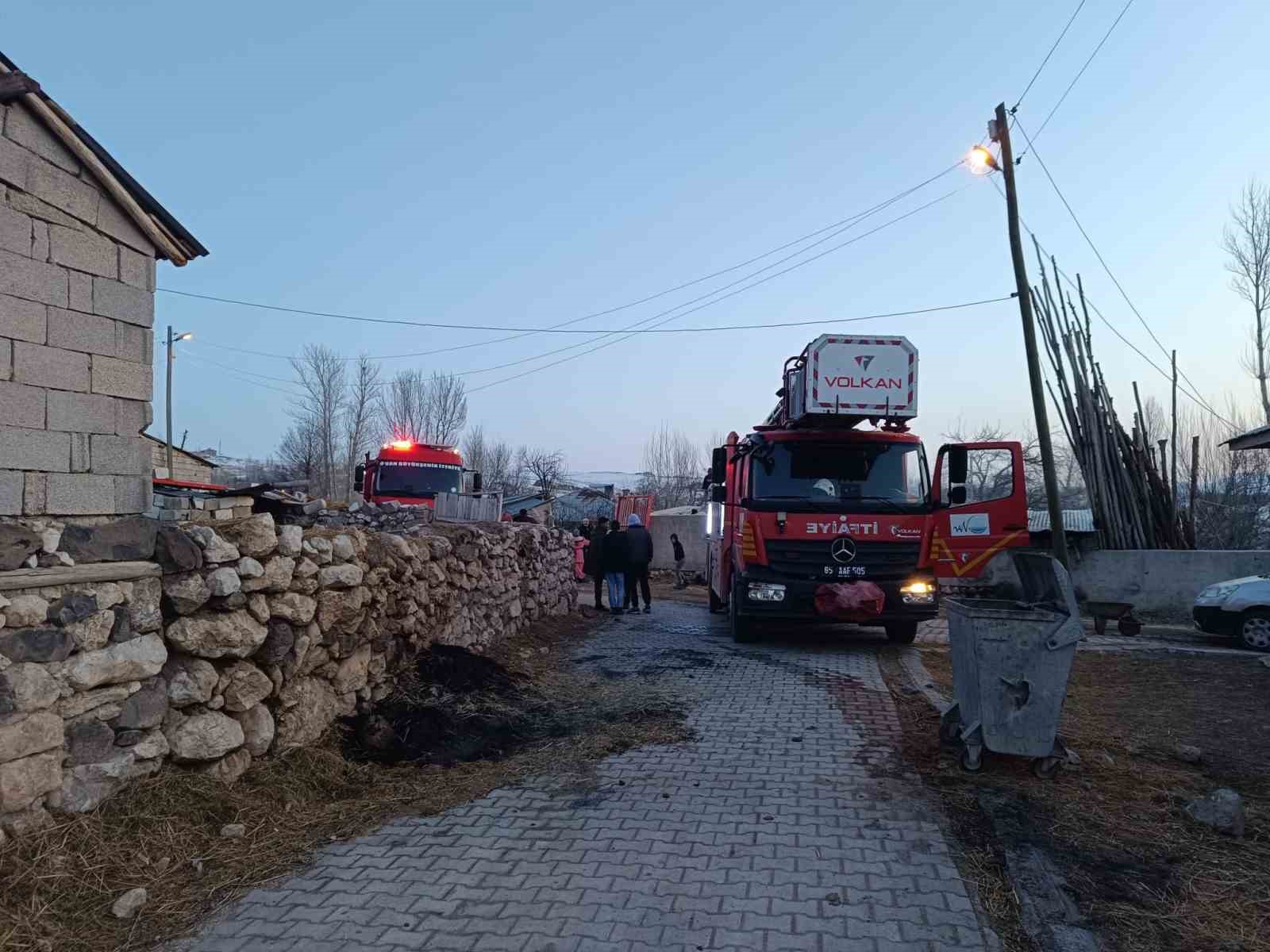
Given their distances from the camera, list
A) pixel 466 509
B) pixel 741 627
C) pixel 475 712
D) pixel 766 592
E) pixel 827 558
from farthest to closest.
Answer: pixel 466 509, pixel 741 627, pixel 766 592, pixel 827 558, pixel 475 712

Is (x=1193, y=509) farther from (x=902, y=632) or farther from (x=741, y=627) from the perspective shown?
(x=741, y=627)

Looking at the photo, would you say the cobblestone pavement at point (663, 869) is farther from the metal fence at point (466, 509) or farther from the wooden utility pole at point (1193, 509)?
the wooden utility pole at point (1193, 509)

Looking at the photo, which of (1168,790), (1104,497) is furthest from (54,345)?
(1104,497)

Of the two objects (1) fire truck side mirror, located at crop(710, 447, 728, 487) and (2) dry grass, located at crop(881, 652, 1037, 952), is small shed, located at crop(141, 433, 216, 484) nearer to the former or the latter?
(1) fire truck side mirror, located at crop(710, 447, 728, 487)

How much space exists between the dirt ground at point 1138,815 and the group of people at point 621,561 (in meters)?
7.02

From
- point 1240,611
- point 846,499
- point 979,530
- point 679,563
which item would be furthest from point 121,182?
point 679,563

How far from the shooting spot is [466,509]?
14.1 m

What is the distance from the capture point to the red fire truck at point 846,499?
10188 millimetres

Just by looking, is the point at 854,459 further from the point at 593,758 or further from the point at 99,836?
the point at 99,836

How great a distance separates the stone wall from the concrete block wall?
33 centimetres

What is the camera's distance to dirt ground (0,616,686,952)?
3543 mm

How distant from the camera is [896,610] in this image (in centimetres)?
1033

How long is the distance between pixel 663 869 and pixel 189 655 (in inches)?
109

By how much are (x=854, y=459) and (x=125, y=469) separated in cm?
810
